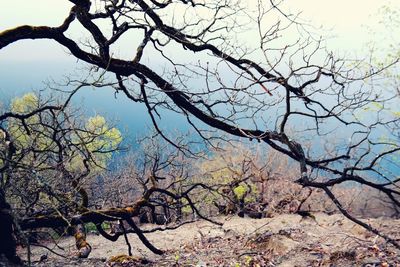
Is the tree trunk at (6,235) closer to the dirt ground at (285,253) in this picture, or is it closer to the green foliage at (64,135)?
the dirt ground at (285,253)

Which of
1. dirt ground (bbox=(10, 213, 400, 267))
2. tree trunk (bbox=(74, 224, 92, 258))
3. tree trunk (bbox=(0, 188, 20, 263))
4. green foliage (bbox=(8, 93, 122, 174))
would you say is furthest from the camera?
tree trunk (bbox=(74, 224, 92, 258))

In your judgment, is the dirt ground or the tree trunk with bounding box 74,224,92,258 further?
the tree trunk with bounding box 74,224,92,258

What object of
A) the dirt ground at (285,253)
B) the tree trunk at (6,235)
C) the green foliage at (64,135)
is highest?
the green foliage at (64,135)

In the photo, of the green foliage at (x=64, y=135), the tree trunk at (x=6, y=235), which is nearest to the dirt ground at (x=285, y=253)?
the tree trunk at (x=6, y=235)

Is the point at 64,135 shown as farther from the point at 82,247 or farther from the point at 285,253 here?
the point at 285,253

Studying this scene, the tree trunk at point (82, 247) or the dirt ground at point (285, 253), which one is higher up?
the dirt ground at point (285, 253)

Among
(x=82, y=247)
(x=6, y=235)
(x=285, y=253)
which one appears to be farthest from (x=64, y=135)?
(x=285, y=253)

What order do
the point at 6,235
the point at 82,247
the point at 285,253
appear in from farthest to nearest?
1. the point at 82,247
2. the point at 285,253
3. the point at 6,235

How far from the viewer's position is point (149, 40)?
649 centimetres

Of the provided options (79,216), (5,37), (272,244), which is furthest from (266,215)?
(5,37)

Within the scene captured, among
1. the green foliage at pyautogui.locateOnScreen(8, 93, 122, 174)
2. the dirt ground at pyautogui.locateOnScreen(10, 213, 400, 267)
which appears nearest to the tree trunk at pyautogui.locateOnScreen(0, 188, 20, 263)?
the dirt ground at pyautogui.locateOnScreen(10, 213, 400, 267)

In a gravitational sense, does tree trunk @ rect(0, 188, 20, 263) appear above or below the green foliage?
below

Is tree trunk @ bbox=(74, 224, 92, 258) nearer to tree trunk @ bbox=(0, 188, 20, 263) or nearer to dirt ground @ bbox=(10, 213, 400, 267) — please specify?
dirt ground @ bbox=(10, 213, 400, 267)

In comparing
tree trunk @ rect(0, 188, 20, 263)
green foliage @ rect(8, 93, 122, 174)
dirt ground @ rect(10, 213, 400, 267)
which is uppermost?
green foliage @ rect(8, 93, 122, 174)
